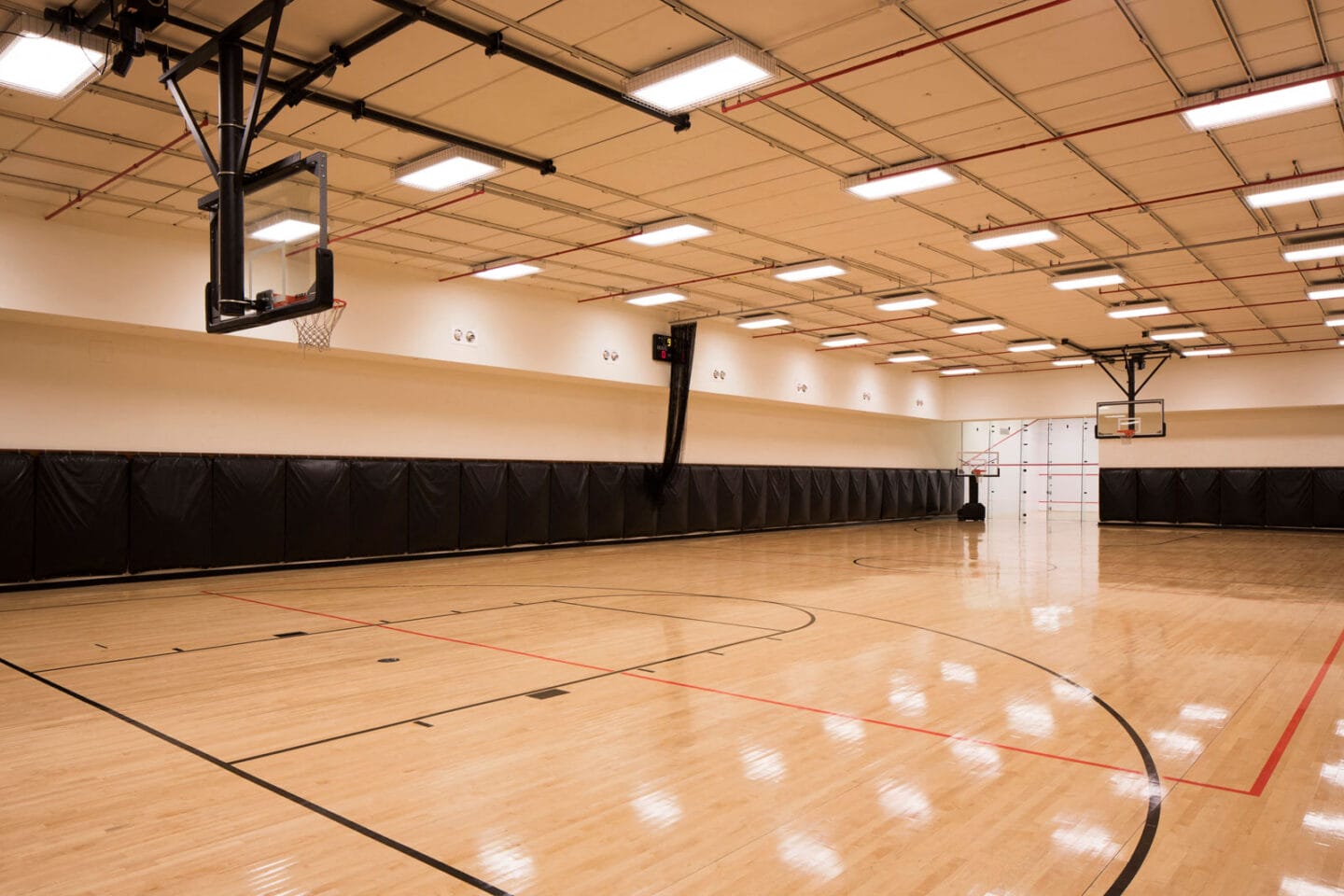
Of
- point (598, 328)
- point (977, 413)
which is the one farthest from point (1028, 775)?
point (977, 413)

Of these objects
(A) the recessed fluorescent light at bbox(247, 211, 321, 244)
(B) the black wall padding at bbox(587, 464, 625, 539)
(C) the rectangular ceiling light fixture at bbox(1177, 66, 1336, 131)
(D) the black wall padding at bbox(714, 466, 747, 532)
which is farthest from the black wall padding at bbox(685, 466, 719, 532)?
(A) the recessed fluorescent light at bbox(247, 211, 321, 244)

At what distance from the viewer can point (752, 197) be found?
9977mm

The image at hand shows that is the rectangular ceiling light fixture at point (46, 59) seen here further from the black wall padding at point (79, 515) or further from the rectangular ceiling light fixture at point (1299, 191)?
the rectangular ceiling light fixture at point (1299, 191)

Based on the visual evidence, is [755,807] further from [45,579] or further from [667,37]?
[45,579]

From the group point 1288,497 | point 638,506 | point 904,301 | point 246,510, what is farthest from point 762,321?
point 1288,497

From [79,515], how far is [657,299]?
29.9 feet

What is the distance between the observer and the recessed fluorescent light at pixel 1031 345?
2012cm

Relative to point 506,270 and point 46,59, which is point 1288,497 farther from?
point 46,59

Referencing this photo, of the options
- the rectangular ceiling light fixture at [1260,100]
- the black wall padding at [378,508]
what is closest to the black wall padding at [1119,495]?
the rectangular ceiling light fixture at [1260,100]

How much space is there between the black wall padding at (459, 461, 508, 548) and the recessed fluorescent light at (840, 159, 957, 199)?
8366mm

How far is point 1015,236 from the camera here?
35.6 ft

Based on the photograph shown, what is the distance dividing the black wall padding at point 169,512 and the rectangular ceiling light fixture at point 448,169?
541 centimetres

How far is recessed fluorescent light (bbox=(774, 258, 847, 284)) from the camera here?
12.8m

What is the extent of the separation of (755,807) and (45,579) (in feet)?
33.8
